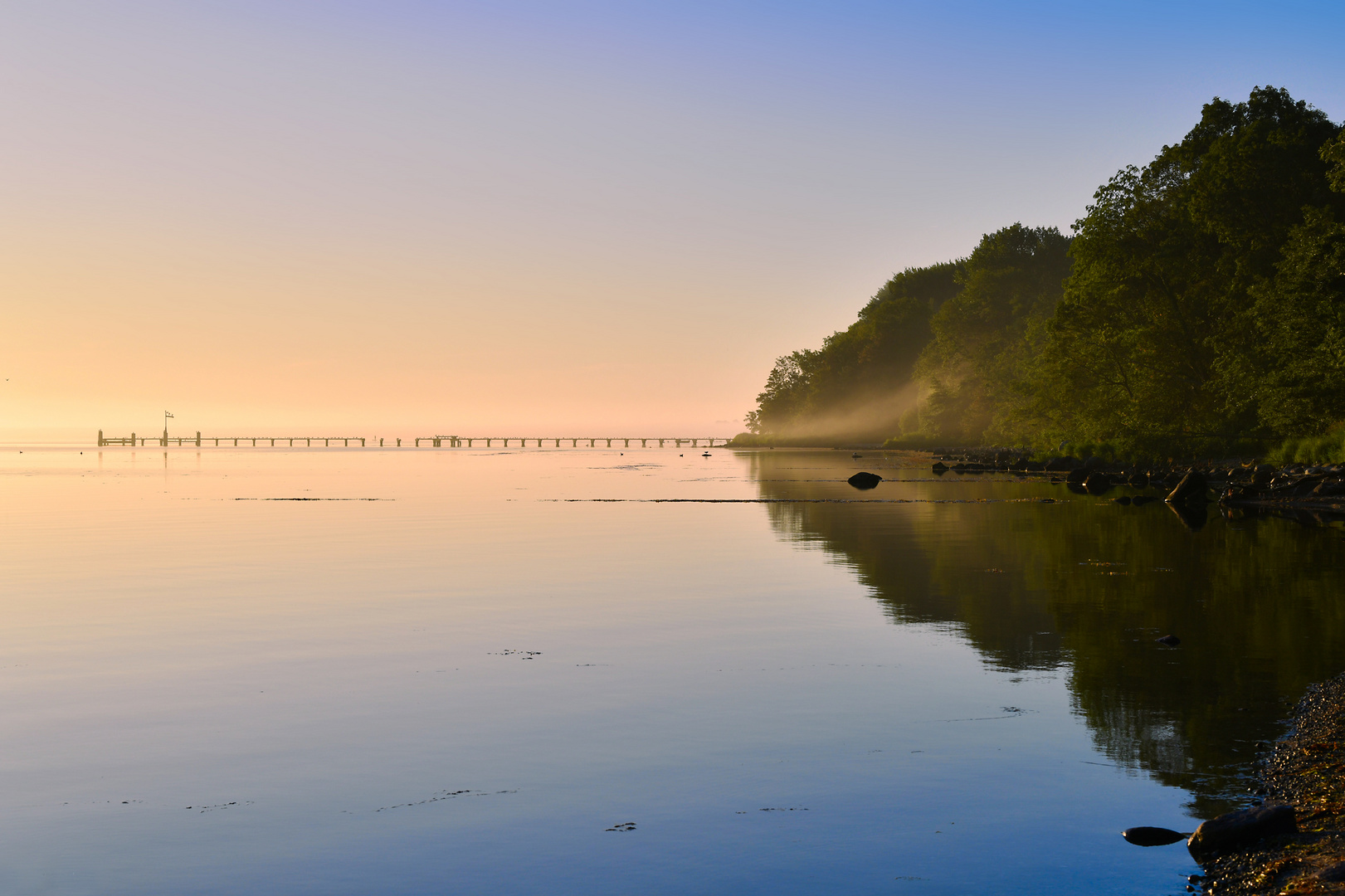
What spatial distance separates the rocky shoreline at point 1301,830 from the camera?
21.9 ft

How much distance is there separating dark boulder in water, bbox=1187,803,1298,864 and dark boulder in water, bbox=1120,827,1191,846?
0.20m

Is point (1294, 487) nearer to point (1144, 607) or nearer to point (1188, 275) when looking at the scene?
point (1188, 275)

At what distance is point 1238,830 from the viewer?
736 cm

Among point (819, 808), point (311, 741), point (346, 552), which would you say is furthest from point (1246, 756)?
point (346, 552)

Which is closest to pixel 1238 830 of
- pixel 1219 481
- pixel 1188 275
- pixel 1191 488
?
pixel 1191 488

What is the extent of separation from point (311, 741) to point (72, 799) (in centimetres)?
221

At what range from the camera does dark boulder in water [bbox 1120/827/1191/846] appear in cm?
763

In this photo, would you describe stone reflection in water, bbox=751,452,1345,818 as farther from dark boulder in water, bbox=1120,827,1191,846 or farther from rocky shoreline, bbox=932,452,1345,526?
rocky shoreline, bbox=932,452,1345,526

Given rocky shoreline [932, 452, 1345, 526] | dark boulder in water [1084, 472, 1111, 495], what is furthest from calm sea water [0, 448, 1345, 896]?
dark boulder in water [1084, 472, 1111, 495]

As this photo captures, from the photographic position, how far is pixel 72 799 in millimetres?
8812

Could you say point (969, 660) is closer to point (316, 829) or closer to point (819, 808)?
point (819, 808)

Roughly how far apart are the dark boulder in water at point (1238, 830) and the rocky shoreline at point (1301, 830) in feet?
0.14

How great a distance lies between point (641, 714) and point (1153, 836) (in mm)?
5293

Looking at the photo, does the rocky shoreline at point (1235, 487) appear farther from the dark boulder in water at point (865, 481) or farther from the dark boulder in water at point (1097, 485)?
the dark boulder in water at point (865, 481)
